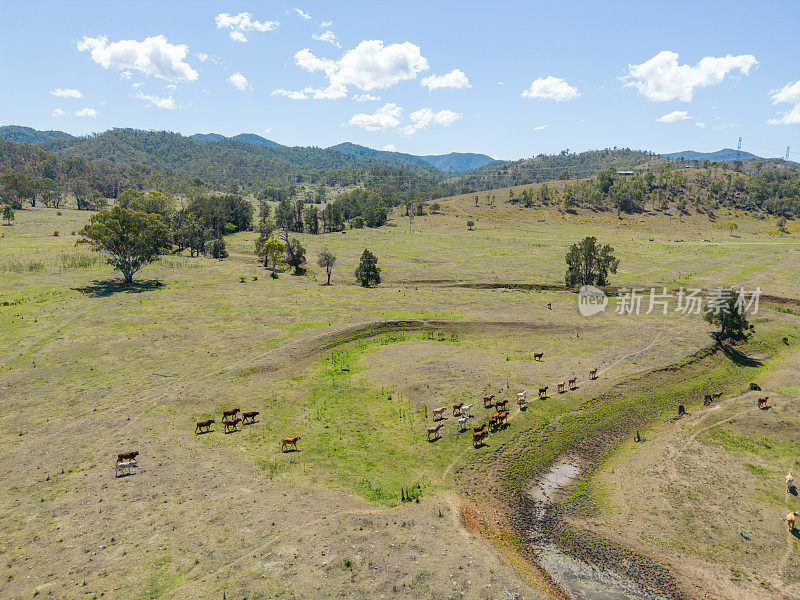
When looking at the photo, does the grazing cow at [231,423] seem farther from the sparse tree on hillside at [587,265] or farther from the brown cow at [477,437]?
the sparse tree on hillside at [587,265]

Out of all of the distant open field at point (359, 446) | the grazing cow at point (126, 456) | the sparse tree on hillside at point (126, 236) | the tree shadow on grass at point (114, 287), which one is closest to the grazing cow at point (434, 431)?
the distant open field at point (359, 446)

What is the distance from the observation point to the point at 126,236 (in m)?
80.8

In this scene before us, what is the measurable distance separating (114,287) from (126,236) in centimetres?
1024

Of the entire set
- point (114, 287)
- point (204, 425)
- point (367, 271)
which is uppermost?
point (367, 271)

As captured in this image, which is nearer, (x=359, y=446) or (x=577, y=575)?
(x=577, y=575)

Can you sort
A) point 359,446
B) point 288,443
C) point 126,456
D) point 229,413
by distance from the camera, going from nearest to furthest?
1. point 126,456
2. point 288,443
3. point 359,446
4. point 229,413

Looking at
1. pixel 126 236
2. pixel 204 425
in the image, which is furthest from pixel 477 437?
pixel 126 236

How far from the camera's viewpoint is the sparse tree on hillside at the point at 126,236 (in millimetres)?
78688

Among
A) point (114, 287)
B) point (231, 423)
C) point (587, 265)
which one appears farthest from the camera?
point (587, 265)

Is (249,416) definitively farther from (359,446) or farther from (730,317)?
(730,317)

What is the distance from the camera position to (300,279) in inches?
4090

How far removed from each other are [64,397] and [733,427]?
208 ft

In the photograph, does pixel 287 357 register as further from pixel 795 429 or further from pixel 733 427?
pixel 795 429

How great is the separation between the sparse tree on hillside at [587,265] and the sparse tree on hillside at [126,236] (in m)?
90.2
